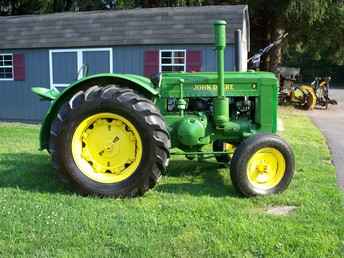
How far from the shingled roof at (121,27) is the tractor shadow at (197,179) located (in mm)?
7241

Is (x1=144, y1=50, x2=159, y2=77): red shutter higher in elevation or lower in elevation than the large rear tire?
higher

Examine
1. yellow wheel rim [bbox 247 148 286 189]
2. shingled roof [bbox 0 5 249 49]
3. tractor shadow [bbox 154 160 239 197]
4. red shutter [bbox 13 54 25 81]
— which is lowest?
tractor shadow [bbox 154 160 239 197]

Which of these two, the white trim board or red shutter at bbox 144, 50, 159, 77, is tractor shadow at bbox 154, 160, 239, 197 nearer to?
red shutter at bbox 144, 50, 159, 77

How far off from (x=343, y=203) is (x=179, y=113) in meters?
2.15

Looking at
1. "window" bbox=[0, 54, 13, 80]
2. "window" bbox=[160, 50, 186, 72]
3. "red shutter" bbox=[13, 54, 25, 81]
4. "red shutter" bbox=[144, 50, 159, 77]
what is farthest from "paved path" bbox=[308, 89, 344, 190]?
"window" bbox=[0, 54, 13, 80]

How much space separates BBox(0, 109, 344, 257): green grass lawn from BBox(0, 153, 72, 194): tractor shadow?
14 millimetres

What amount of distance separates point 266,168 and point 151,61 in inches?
375

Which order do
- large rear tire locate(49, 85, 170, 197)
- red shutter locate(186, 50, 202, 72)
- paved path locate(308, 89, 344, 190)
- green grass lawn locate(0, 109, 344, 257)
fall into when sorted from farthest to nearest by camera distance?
red shutter locate(186, 50, 202, 72) < paved path locate(308, 89, 344, 190) < large rear tire locate(49, 85, 170, 197) < green grass lawn locate(0, 109, 344, 257)

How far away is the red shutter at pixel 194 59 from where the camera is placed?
14.8 metres

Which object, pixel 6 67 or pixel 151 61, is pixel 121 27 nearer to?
pixel 151 61

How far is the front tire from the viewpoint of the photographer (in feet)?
19.7

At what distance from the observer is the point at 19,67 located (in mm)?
16828

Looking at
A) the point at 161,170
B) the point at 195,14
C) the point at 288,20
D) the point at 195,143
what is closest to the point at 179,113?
the point at 195,143

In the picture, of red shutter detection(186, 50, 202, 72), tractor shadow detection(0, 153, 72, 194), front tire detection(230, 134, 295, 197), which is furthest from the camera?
red shutter detection(186, 50, 202, 72)
